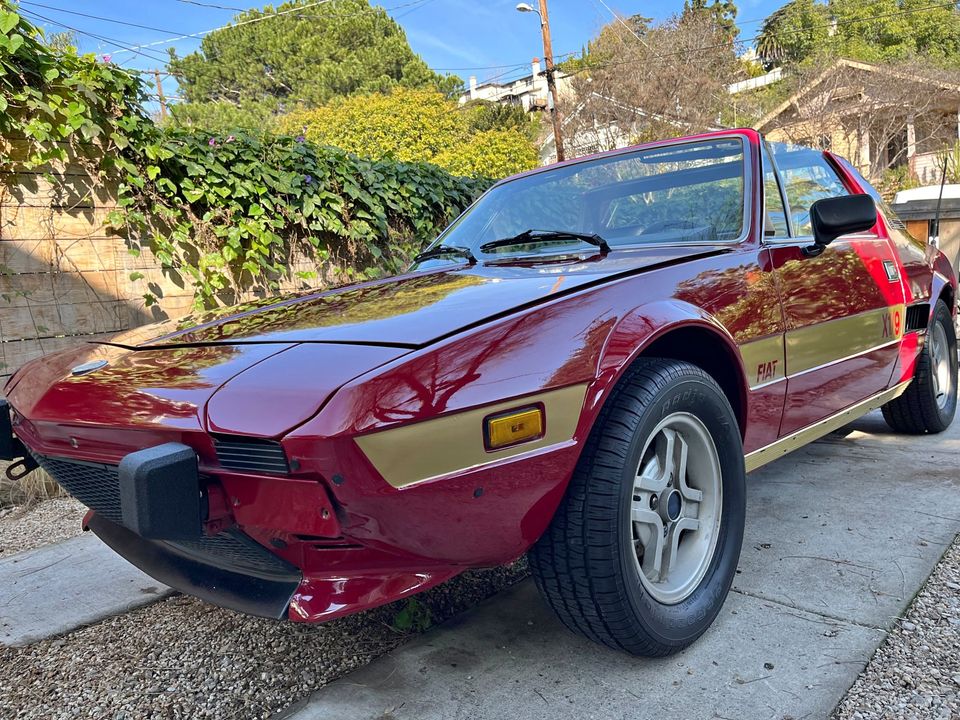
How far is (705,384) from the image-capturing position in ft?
6.18

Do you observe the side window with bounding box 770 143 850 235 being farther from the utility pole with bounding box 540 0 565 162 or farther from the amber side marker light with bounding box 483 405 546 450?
the utility pole with bounding box 540 0 565 162

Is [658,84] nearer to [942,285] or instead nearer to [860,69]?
[860,69]

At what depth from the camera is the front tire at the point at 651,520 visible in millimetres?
1594

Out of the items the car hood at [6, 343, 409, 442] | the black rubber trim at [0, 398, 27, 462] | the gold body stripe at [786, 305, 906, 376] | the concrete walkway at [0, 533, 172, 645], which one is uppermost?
the car hood at [6, 343, 409, 442]

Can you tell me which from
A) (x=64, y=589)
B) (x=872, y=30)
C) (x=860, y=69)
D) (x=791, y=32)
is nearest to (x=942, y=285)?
(x=64, y=589)

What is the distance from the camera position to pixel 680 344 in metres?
2.02

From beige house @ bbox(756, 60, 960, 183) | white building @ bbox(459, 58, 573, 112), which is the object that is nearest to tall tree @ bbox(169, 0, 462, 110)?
white building @ bbox(459, 58, 573, 112)

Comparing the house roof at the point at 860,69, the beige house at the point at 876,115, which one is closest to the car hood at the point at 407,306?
the beige house at the point at 876,115

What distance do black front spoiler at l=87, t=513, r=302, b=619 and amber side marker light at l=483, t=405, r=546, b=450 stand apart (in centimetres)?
52

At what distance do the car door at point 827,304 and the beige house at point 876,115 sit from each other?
66.8 feet

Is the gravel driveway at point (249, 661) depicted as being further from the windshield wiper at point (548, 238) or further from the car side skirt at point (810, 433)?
the windshield wiper at point (548, 238)

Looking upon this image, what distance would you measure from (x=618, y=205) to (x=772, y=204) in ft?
1.83

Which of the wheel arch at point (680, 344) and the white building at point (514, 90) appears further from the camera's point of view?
the white building at point (514, 90)

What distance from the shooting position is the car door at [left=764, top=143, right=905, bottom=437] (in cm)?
242
